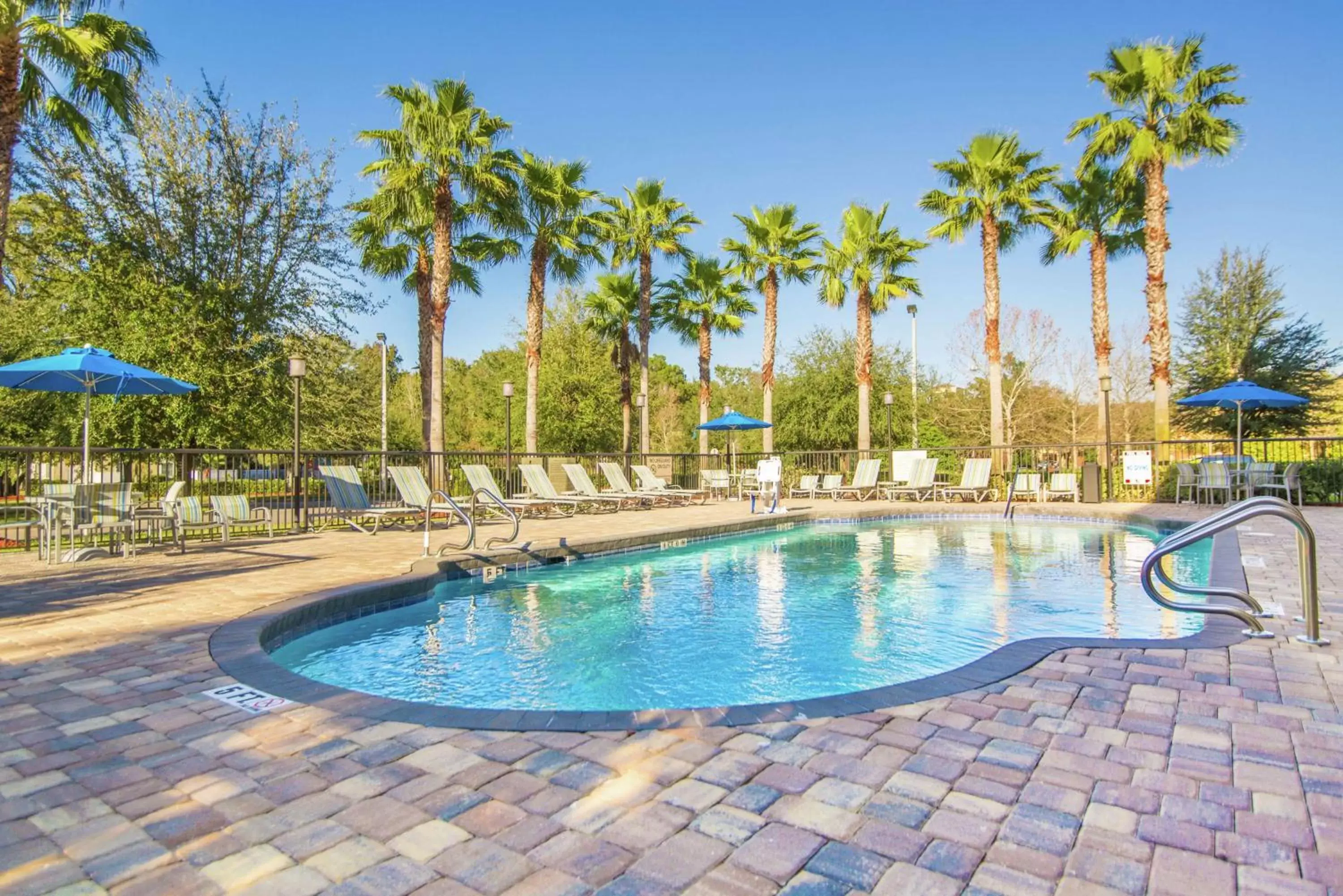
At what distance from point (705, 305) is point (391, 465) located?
15027 millimetres

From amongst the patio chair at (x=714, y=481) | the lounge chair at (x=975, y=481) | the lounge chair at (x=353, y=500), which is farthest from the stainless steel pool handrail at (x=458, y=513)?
the lounge chair at (x=975, y=481)

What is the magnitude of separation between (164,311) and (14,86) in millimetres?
4427

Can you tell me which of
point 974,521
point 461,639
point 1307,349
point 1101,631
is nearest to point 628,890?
point 461,639

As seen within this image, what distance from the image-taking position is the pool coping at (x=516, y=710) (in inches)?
106

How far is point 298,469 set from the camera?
10.3 meters

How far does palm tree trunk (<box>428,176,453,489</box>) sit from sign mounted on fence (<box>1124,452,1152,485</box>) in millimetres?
14302

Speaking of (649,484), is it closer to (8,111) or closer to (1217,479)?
(1217,479)

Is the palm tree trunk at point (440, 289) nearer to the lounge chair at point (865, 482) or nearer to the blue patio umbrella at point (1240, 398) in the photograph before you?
the lounge chair at point (865, 482)

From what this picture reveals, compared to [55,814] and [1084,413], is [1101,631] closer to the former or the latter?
[55,814]

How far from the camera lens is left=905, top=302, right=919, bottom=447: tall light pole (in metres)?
25.8

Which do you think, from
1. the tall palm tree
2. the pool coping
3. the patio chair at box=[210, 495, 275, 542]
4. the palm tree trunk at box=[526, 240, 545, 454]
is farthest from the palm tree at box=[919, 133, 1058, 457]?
the patio chair at box=[210, 495, 275, 542]

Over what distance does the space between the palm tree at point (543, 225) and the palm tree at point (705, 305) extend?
200 inches

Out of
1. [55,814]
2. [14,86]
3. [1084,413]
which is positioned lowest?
[55,814]

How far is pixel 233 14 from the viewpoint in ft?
37.4
